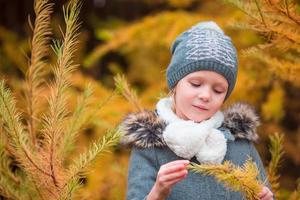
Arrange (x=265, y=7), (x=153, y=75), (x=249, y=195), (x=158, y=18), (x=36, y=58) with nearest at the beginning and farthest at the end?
(x=249, y=195)
(x=265, y=7)
(x=36, y=58)
(x=158, y=18)
(x=153, y=75)

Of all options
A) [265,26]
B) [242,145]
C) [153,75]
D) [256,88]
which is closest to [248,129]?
[242,145]

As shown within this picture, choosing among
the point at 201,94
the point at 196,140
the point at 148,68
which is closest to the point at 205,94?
the point at 201,94

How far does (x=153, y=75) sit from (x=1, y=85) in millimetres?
2525

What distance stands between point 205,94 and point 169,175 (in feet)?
0.96

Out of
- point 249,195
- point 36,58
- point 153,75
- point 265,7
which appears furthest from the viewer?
point 153,75

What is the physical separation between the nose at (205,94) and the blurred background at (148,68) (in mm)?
202

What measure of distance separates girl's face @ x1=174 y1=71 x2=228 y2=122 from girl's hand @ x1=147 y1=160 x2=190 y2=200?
0.85 feet

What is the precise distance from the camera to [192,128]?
1.28 metres

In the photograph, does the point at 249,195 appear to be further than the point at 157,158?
No

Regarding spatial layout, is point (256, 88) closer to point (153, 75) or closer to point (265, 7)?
point (153, 75)

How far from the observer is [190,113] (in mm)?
1345

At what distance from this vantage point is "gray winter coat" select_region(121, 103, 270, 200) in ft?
4.35

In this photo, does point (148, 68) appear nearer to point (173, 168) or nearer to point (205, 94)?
point (205, 94)

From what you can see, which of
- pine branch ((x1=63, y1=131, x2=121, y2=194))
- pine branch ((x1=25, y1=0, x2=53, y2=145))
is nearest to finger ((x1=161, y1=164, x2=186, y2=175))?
pine branch ((x1=63, y1=131, x2=121, y2=194))
